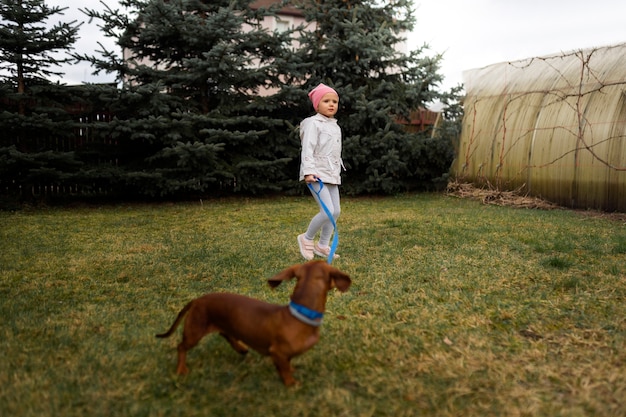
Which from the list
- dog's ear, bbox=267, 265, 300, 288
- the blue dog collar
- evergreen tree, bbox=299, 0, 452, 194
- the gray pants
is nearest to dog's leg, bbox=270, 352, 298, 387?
the blue dog collar

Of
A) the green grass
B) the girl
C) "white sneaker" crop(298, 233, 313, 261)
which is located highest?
the girl

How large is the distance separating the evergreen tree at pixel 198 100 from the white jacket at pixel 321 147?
4.20 metres

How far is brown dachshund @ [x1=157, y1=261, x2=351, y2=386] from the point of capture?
2.28 metres

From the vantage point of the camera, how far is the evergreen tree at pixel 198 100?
28.9ft

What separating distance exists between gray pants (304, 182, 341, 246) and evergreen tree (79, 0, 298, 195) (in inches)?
169

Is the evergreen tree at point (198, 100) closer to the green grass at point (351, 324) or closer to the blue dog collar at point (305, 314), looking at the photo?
the green grass at point (351, 324)

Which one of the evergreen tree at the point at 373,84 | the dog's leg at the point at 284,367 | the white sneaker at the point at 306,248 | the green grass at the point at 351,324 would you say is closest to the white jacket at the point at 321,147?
the white sneaker at the point at 306,248

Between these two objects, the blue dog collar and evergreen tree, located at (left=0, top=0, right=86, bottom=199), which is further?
evergreen tree, located at (left=0, top=0, right=86, bottom=199)

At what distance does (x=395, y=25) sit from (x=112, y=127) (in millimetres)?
6222

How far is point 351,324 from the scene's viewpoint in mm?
3141

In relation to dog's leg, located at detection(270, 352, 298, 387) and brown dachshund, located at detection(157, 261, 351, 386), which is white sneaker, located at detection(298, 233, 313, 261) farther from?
dog's leg, located at detection(270, 352, 298, 387)

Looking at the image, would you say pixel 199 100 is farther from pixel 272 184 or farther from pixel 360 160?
pixel 360 160

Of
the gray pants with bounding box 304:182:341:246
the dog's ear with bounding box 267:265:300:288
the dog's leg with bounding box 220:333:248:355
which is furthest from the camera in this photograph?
the gray pants with bounding box 304:182:341:246

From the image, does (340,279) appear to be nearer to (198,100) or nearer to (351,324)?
(351,324)
